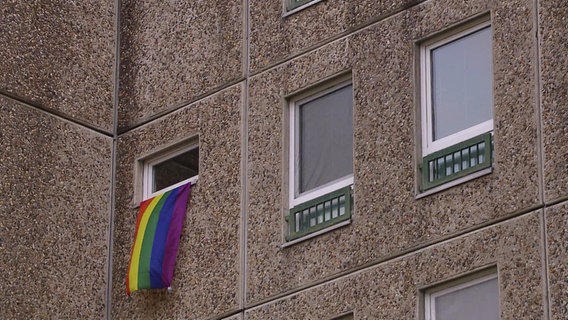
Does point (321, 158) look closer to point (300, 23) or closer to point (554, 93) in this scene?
point (300, 23)

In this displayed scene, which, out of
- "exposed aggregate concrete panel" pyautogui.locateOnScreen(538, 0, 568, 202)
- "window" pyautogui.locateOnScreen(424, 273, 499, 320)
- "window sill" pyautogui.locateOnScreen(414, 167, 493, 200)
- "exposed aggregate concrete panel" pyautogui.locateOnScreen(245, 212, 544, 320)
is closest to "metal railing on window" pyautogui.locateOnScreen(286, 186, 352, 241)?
"exposed aggregate concrete panel" pyautogui.locateOnScreen(245, 212, 544, 320)

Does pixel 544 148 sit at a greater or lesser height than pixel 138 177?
lesser

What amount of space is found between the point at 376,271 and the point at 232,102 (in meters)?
2.93

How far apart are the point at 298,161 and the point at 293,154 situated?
82 mm

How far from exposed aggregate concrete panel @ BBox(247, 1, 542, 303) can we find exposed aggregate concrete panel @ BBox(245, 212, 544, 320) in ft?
0.43

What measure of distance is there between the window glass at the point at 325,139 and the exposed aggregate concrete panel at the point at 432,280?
123 centimetres

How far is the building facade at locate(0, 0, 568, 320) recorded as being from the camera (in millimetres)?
17234

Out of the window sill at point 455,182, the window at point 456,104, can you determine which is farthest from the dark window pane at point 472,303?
the window at point 456,104

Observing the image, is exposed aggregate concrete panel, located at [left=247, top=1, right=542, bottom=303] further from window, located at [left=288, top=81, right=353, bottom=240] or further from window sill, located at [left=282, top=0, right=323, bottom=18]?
window sill, located at [left=282, top=0, right=323, bottom=18]

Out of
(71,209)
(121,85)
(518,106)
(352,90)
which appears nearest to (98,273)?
(71,209)

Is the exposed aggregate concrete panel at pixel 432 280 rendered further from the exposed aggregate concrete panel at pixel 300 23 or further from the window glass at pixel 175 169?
the exposed aggregate concrete panel at pixel 300 23

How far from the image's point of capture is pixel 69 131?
20.8m

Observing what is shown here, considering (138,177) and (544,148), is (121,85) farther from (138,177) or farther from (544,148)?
(544,148)

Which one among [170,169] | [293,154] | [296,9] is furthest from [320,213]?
[170,169]
